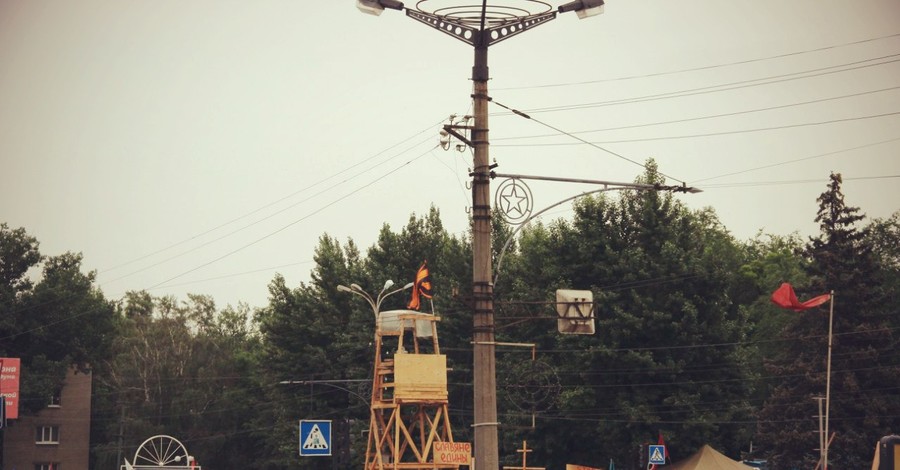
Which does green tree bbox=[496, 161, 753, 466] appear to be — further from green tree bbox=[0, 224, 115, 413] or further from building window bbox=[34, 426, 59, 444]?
building window bbox=[34, 426, 59, 444]

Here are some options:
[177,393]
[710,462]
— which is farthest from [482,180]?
[177,393]

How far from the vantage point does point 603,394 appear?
194ft

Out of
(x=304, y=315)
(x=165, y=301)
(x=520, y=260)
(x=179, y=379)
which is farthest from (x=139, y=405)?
(x=520, y=260)

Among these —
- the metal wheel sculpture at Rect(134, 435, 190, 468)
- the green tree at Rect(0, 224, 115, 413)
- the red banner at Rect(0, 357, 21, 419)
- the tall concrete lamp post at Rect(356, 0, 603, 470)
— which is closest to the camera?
the tall concrete lamp post at Rect(356, 0, 603, 470)

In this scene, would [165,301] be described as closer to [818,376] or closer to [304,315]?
[304,315]

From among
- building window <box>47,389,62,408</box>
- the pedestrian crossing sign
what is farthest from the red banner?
the pedestrian crossing sign

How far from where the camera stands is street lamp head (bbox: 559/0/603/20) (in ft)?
82.6

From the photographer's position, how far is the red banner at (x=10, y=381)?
71500 mm

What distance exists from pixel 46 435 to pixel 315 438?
61.1 m

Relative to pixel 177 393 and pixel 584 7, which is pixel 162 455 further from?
pixel 584 7

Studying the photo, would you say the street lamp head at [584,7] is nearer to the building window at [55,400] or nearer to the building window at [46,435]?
the building window at [55,400]

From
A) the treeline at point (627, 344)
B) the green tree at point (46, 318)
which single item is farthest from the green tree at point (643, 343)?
the green tree at point (46, 318)

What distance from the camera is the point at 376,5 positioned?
25188 millimetres

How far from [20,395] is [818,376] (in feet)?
169
